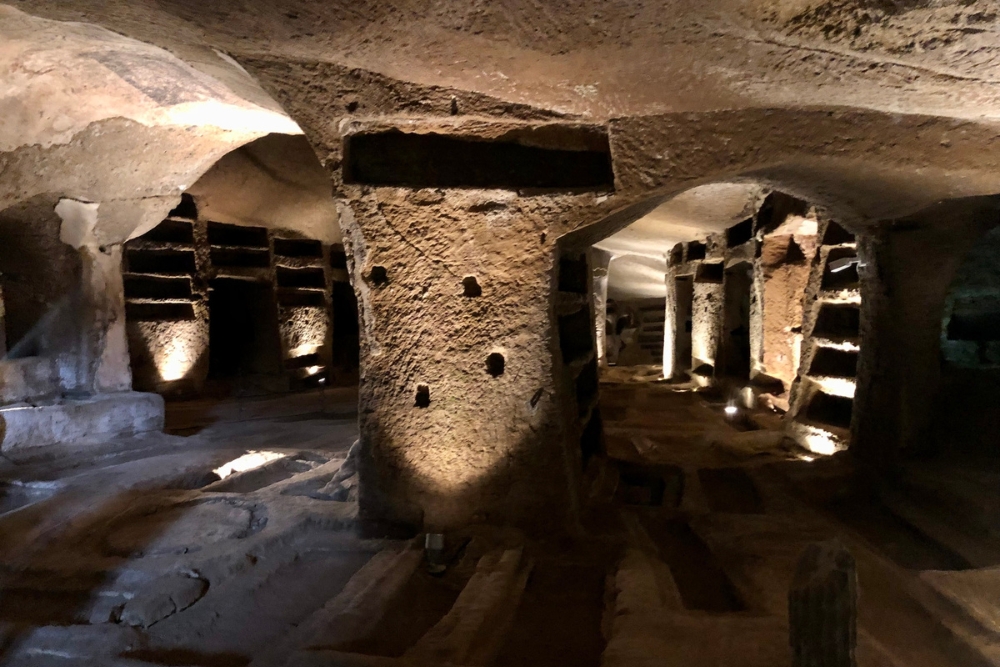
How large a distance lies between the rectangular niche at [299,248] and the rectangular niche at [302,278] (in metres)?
0.25

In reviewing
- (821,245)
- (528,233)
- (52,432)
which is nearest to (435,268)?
(528,233)

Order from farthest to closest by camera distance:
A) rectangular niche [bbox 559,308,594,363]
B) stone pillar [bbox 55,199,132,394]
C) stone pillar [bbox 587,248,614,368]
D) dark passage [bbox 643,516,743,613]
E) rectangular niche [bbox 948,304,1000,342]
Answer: stone pillar [bbox 587,248,614,368], stone pillar [bbox 55,199,132,394], rectangular niche [bbox 948,304,1000,342], rectangular niche [bbox 559,308,594,363], dark passage [bbox 643,516,743,613]

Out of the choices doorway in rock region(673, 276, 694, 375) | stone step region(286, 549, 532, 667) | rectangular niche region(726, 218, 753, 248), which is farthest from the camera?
doorway in rock region(673, 276, 694, 375)

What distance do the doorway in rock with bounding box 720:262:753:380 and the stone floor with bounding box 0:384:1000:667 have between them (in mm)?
3517

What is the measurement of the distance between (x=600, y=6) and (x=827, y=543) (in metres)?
1.68

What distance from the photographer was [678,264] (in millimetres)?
8844

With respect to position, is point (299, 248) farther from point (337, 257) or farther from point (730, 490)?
point (730, 490)

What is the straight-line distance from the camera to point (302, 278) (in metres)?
9.62

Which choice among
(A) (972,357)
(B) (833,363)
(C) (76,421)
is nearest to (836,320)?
(B) (833,363)

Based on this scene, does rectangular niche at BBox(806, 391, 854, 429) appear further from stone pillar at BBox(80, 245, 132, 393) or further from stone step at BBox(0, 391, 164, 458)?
stone pillar at BBox(80, 245, 132, 393)

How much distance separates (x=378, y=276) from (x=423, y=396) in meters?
0.66

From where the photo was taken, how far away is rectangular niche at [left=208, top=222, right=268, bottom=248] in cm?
866

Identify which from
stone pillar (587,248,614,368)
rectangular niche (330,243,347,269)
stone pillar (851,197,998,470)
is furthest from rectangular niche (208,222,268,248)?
stone pillar (851,197,998,470)

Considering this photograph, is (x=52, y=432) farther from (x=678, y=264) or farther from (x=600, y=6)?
(x=678, y=264)
